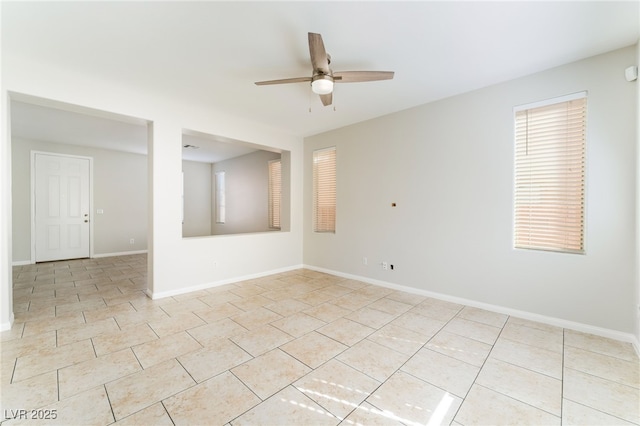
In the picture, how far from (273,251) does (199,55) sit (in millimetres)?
3501

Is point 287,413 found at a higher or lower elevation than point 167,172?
lower

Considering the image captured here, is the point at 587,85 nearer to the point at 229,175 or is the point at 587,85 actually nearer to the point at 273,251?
the point at 273,251

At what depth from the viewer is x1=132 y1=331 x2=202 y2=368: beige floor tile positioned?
2.21 metres

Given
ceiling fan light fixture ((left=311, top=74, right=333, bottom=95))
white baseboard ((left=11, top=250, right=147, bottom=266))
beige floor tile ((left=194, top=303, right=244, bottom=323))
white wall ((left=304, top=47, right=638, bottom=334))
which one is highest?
ceiling fan light fixture ((left=311, top=74, right=333, bottom=95))

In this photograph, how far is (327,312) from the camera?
10.7 feet

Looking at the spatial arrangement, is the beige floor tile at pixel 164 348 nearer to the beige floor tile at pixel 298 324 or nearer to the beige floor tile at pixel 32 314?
the beige floor tile at pixel 298 324

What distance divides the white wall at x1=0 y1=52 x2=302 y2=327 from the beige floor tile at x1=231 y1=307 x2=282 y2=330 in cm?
137

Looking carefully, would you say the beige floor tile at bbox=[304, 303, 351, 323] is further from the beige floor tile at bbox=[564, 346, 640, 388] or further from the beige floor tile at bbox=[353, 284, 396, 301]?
the beige floor tile at bbox=[564, 346, 640, 388]

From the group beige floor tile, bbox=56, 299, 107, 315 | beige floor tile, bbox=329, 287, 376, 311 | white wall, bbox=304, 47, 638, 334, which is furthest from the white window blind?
beige floor tile, bbox=329, 287, 376, 311

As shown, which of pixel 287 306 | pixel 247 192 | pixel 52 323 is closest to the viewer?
pixel 52 323

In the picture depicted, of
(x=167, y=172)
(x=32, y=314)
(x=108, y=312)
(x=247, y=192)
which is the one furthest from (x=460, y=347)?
(x=247, y=192)

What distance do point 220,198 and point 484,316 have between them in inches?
297

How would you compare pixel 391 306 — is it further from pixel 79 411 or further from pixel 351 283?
pixel 79 411

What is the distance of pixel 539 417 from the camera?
5.28ft
